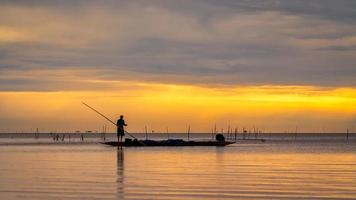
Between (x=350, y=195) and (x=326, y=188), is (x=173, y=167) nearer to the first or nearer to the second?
(x=326, y=188)

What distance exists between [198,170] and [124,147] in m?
24.5

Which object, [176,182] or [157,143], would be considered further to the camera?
[157,143]

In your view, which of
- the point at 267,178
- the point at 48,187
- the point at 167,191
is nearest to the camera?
the point at 167,191

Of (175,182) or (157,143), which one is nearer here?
(175,182)

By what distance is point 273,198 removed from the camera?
13969 mm

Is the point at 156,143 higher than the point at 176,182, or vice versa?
the point at 156,143

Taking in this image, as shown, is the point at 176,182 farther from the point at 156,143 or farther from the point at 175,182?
the point at 156,143

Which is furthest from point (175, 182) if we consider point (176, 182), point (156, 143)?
point (156, 143)

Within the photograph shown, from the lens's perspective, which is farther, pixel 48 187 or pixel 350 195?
pixel 48 187

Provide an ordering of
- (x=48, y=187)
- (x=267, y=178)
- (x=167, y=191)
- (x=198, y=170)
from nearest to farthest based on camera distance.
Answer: (x=167, y=191) < (x=48, y=187) < (x=267, y=178) < (x=198, y=170)

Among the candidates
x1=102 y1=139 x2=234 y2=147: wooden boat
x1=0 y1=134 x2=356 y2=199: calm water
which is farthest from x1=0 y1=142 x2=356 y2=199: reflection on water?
x1=102 y1=139 x2=234 y2=147: wooden boat

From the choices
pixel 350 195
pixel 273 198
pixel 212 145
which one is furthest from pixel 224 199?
pixel 212 145

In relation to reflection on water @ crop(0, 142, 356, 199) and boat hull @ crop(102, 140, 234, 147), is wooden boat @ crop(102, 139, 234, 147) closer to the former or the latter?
boat hull @ crop(102, 140, 234, 147)

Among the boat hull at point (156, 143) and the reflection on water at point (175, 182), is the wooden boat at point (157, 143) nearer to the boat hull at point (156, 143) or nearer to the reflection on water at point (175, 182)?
the boat hull at point (156, 143)
